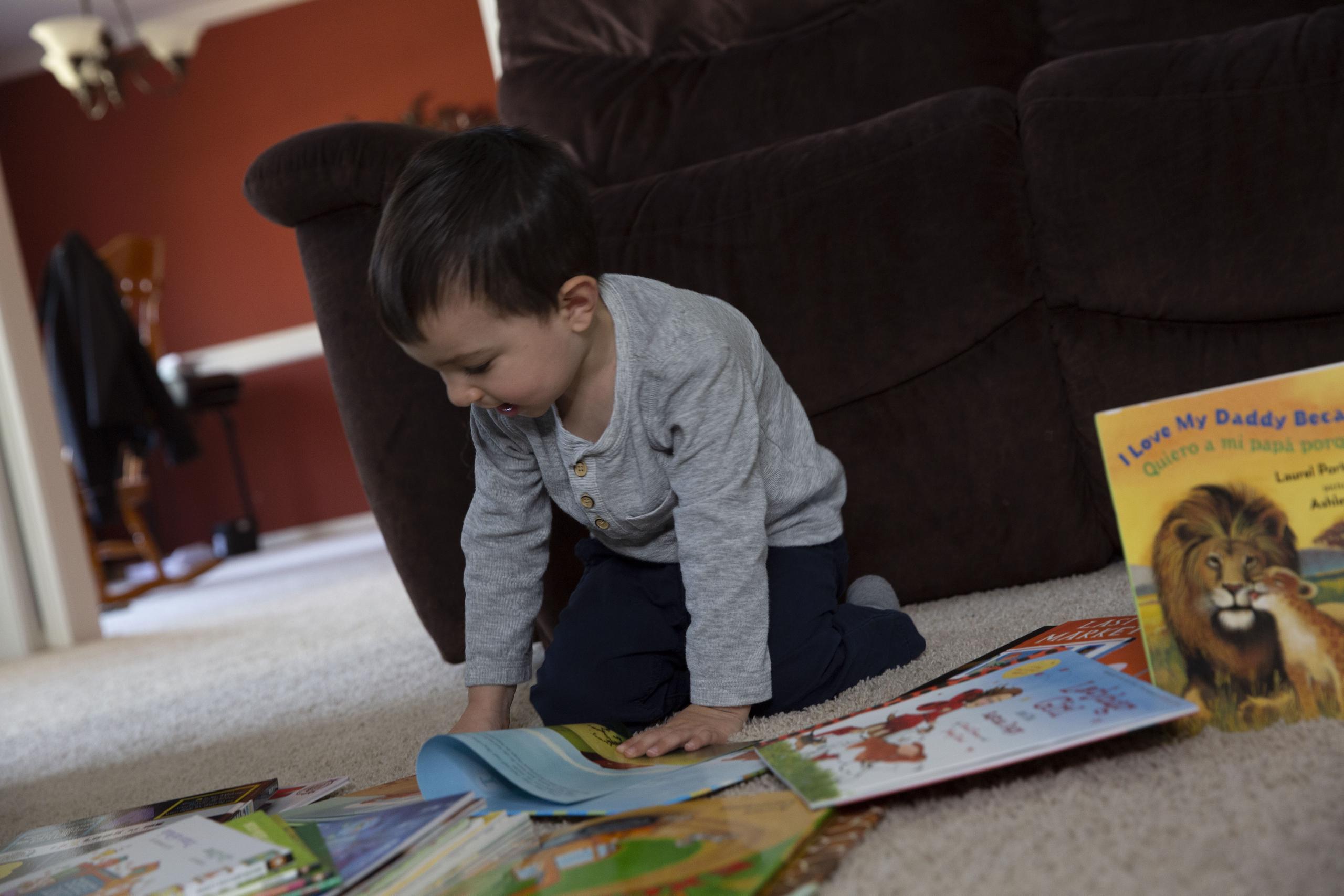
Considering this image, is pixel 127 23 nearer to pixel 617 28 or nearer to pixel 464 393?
pixel 617 28

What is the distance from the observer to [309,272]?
1.12m

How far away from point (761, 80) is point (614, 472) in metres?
0.72

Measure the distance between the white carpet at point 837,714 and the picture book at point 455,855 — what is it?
5.7 inches

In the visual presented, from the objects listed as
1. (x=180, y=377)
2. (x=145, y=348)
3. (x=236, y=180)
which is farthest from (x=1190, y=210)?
(x=236, y=180)

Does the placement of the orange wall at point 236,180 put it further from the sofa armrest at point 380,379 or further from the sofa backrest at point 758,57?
the sofa armrest at point 380,379

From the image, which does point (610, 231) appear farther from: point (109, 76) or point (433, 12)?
point (433, 12)

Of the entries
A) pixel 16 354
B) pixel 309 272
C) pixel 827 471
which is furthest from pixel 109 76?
pixel 827 471

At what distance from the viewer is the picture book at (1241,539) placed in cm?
63

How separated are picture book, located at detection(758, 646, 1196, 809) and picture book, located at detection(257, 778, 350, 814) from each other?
0.34 meters

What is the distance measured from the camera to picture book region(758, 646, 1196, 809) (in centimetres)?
58

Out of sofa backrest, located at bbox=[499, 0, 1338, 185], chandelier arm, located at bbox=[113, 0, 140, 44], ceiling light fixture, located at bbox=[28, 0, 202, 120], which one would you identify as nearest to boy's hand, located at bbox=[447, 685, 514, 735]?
sofa backrest, located at bbox=[499, 0, 1338, 185]

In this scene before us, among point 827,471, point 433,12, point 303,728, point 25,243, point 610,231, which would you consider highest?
point 433,12

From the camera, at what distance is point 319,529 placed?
15.4 feet

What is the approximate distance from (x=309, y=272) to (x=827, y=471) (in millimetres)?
583
